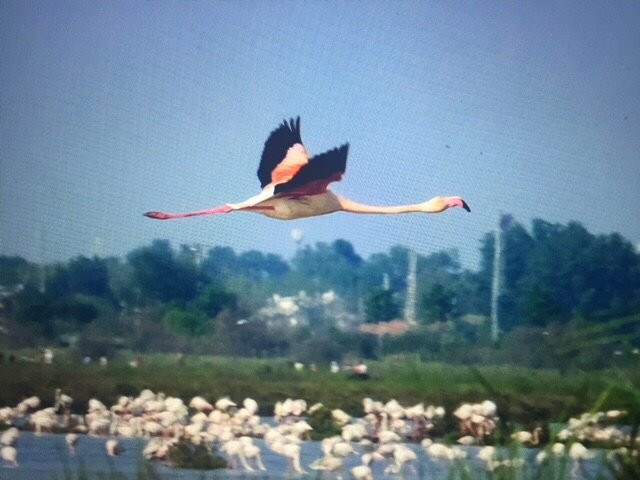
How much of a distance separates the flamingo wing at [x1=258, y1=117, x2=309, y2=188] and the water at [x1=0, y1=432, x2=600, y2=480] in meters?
Result: 0.91

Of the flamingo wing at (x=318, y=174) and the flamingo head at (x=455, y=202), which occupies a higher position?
the flamingo wing at (x=318, y=174)

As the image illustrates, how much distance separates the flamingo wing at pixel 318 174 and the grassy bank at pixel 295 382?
60 centimetres

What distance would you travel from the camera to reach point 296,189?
11.8 ft

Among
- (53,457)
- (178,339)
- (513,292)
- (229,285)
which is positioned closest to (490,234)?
(513,292)

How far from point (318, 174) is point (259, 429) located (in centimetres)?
90

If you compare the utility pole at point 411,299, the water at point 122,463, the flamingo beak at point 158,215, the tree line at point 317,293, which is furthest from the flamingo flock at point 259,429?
the flamingo beak at point 158,215

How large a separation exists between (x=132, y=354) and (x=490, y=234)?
1.31 m

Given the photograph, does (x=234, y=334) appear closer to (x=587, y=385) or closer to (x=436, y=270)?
(x=436, y=270)

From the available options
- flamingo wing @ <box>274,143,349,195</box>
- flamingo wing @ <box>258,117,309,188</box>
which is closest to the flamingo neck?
flamingo wing @ <box>274,143,349,195</box>

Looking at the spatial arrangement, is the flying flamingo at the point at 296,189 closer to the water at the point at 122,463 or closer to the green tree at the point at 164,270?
the green tree at the point at 164,270

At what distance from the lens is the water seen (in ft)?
11.3

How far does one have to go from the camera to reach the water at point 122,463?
3434 mm

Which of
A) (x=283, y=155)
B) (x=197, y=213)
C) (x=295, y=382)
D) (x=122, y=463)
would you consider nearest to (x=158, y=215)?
(x=197, y=213)

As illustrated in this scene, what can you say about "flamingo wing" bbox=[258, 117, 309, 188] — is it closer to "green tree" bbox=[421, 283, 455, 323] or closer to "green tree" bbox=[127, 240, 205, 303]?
"green tree" bbox=[127, 240, 205, 303]
